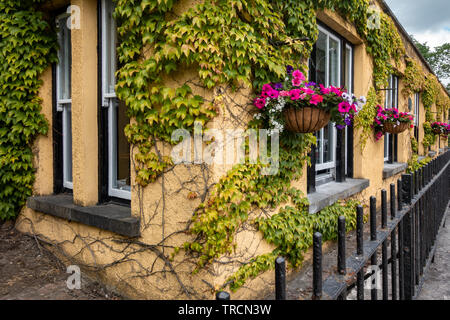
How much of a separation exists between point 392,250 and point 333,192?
201cm

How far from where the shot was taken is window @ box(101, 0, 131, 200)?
350 cm

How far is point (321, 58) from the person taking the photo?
4.51m

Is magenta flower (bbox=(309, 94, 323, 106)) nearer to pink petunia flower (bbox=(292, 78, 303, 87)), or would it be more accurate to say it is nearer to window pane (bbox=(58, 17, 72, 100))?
pink petunia flower (bbox=(292, 78, 303, 87))

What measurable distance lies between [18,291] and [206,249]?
212cm

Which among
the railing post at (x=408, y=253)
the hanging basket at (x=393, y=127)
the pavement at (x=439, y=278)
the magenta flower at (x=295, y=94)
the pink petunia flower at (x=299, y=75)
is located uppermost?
the pink petunia flower at (x=299, y=75)

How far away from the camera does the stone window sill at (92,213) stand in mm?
2928

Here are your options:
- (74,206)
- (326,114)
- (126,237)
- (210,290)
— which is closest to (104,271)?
(126,237)

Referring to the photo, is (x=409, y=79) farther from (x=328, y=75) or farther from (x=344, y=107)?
(x=344, y=107)

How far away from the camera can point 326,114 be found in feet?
9.75

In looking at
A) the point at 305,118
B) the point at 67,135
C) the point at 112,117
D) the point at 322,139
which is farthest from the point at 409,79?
the point at 67,135

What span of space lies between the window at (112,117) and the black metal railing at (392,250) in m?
2.43

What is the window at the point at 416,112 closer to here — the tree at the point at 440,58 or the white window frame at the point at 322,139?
the white window frame at the point at 322,139

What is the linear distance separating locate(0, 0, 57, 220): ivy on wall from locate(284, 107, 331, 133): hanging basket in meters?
3.14

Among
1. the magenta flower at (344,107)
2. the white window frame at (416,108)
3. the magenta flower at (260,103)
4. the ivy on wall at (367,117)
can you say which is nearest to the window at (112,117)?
the magenta flower at (260,103)
